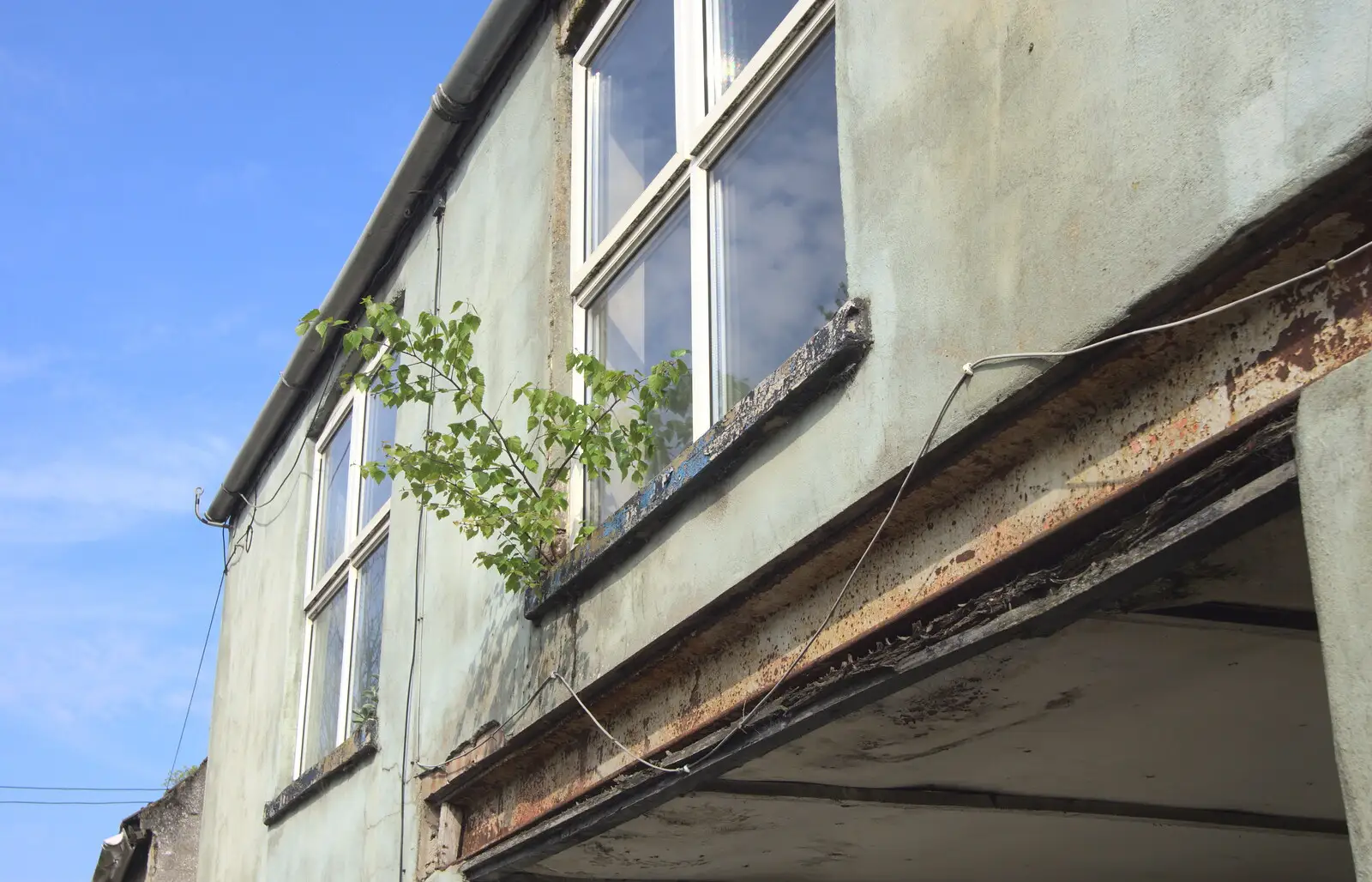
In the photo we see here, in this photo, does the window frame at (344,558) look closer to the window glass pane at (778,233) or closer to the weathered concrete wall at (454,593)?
the weathered concrete wall at (454,593)

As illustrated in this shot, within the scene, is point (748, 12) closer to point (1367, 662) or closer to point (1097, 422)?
point (1097, 422)

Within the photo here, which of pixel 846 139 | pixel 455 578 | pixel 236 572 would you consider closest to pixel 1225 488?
pixel 846 139

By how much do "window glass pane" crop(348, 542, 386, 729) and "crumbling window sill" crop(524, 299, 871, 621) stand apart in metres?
2.44

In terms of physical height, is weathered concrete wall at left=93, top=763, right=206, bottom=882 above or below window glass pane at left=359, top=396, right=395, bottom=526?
below

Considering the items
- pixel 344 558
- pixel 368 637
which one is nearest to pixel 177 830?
pixel 344 558

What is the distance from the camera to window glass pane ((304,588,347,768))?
26.5 feet

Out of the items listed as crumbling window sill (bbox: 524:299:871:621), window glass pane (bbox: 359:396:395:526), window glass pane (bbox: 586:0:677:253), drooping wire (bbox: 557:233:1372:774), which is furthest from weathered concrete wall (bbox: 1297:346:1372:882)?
window glass pane (bbox: 359:396:395:526)

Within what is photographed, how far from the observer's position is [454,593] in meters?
6.23

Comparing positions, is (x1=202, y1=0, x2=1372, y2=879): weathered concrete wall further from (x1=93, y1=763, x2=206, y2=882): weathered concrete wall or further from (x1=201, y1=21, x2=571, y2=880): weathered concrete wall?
(x1=93, y1=763, x2=206, y2=882): weathered concrete wall

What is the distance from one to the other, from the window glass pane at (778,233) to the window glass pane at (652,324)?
0.83ft

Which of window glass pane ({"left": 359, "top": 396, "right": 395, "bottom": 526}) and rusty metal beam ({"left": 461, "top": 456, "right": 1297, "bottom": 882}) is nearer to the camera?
rusty metal beam ({"left": 461, "top": 456, "right": 1297, "bottom": 882})

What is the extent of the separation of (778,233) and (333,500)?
5.11 m

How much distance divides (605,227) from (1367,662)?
395cm

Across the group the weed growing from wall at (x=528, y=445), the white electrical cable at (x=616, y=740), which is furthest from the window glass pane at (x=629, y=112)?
the white electrical cable at (x=616, y=740)
